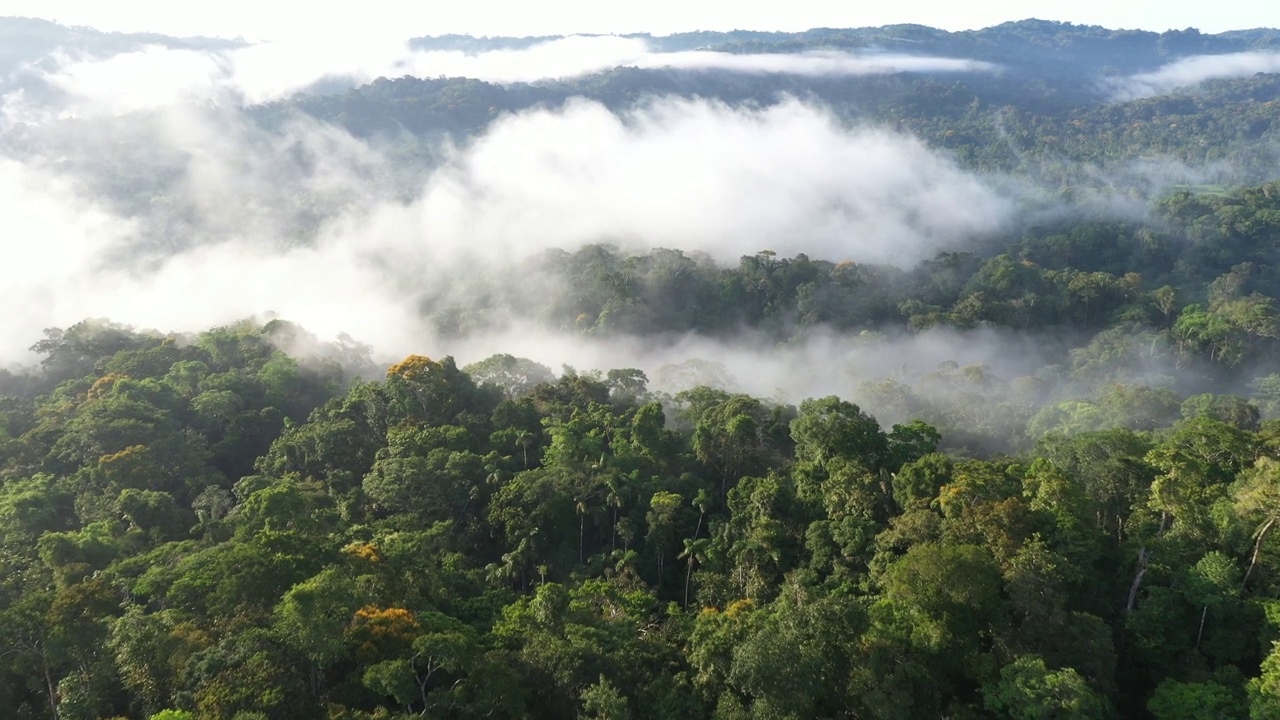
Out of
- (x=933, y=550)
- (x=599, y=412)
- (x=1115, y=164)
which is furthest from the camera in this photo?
(x=1115, y=164)

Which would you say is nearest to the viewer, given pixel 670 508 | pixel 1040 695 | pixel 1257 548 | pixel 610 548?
pixel 1040 695

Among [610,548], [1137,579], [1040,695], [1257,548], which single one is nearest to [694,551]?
[610,548]

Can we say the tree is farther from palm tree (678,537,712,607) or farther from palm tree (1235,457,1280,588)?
palm tree (678,537,712,607)

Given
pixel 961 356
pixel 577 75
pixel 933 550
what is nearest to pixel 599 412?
pixel 933 550

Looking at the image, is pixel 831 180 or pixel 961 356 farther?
pixel 831 180

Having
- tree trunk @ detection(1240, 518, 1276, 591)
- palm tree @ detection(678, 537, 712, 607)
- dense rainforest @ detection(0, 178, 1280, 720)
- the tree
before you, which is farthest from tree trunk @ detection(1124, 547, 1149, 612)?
palm tree @ detection(678, 537, 712, 607)

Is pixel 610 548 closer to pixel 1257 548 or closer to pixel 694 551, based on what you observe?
pixel 694 551

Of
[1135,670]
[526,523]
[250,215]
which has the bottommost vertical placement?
[250,215]

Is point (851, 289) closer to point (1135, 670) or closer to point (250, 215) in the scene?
point (1135, 670)
